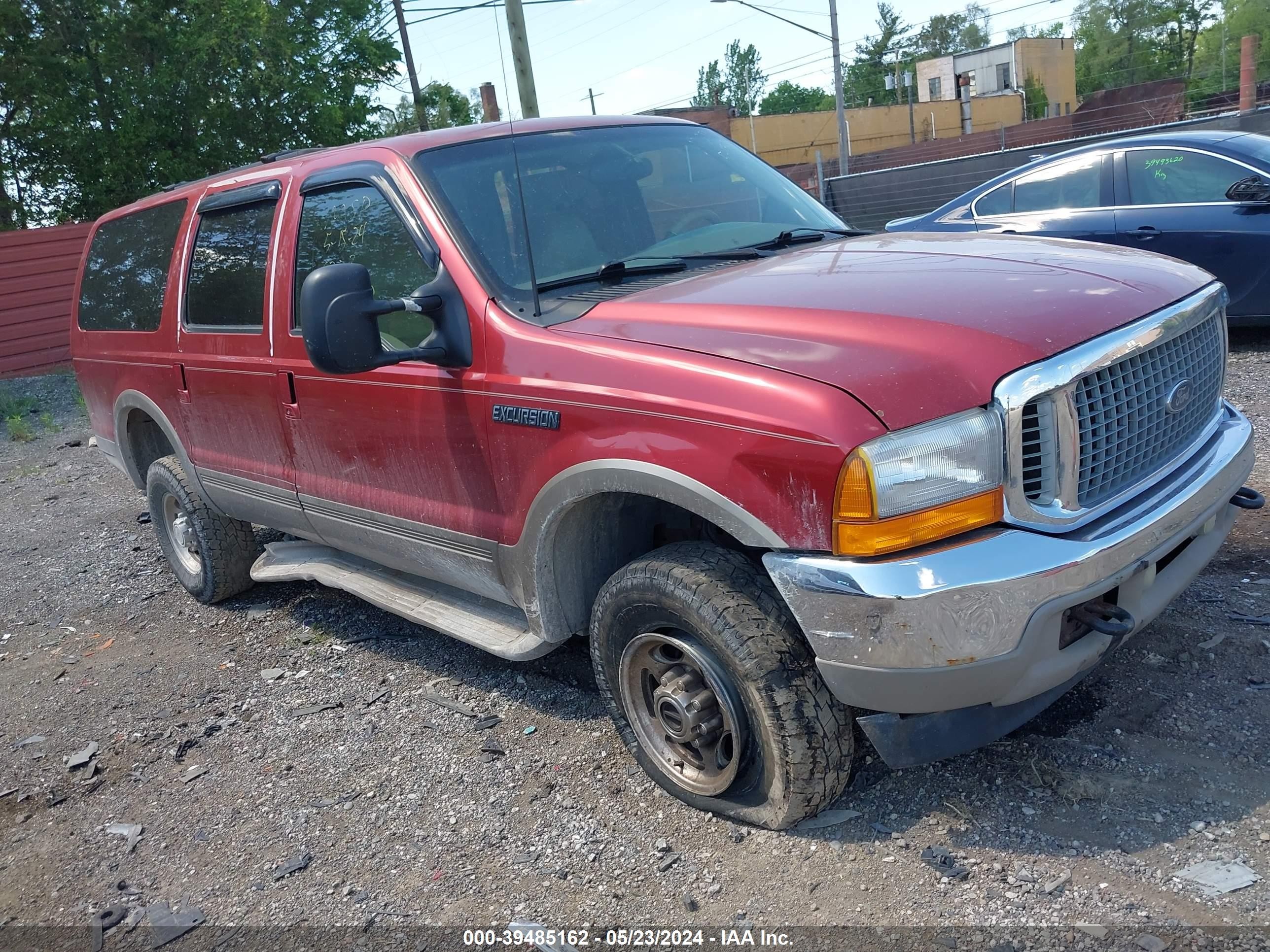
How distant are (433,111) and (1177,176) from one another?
24.1m

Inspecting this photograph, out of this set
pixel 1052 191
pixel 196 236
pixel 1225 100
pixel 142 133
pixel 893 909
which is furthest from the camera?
pixel 1225 100

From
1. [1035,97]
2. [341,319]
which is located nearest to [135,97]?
[341,319]

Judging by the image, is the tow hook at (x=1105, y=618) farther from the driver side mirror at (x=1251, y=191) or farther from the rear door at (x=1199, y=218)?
the driver side mirror at (x=1251, y=191)

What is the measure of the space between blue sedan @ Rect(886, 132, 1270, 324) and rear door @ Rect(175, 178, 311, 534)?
3.91 metres

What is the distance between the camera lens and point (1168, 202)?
24.0 feet

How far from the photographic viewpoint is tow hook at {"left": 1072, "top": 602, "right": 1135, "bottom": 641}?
257cm

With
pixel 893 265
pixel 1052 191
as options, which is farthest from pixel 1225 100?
pixel 893 265

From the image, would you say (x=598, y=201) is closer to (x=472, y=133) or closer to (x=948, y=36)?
(x=472, y=133)

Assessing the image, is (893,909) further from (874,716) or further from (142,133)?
(142,133)

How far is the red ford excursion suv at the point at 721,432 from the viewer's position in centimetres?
244

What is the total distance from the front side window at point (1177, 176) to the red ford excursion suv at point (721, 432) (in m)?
4.30

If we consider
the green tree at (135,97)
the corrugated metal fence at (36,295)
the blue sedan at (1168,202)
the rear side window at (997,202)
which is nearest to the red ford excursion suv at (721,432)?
the blue sedan at (1168,202)

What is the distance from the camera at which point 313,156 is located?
4.23 meters

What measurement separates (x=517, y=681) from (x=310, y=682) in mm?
976
